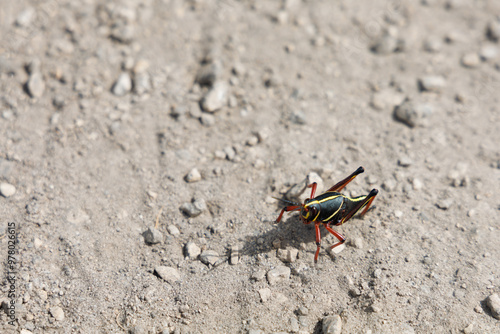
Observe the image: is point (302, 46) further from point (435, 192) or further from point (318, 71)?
point (435, 192)

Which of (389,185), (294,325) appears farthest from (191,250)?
(389,185)

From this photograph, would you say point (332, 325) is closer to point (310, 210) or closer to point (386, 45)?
point (310, 210)

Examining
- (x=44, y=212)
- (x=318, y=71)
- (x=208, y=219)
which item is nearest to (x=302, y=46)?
(x=318, y=71)

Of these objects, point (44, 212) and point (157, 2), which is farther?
point (157, 2)

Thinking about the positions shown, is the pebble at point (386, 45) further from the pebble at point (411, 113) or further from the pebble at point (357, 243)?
the pebble at point (357, 243)

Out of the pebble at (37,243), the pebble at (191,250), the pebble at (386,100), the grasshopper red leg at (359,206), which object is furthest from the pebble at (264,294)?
the pebble at (386,100)
